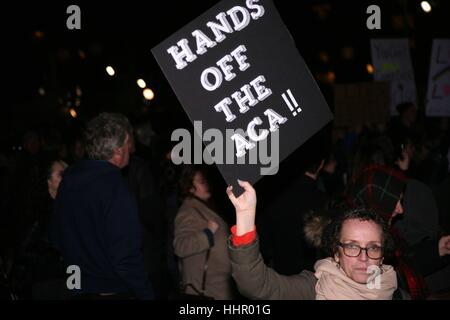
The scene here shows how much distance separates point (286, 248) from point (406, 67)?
5.76 m

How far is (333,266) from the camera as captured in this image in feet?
9.80

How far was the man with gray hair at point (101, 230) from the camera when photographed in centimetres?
352

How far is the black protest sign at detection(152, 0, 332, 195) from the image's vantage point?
9.78 ft

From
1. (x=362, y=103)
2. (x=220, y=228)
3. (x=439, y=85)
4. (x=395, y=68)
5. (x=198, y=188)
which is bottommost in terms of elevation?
(x=220, y=228)

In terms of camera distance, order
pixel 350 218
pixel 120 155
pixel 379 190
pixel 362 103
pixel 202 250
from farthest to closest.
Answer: pixel 362 103
pixel 202 250
pixel 379 190
pixel 120 155
pixel 350 218

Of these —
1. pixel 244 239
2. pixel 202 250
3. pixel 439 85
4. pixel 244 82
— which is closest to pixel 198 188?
pixel 202 250

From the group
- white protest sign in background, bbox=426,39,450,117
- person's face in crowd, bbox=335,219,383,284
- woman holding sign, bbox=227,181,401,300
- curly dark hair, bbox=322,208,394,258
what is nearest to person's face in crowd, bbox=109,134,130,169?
woman holding sign, bbox=227,181,401,300

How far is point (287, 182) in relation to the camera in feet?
16.4

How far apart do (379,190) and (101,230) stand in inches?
67.9

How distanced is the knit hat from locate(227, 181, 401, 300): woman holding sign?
0.87 meters

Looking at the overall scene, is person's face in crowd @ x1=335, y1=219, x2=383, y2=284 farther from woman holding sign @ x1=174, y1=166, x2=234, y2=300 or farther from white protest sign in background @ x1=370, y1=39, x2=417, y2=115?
white protest sign in background @ x1=370, y1=39, x2=417, y2=115

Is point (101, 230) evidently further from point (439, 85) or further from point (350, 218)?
point (439, 85)
